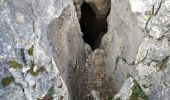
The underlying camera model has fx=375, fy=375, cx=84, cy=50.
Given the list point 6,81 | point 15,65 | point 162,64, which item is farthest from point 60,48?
point 162,64

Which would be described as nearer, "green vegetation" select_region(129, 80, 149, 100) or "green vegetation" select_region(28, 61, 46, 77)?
"green vegetation" select_region(28, 61, 46, 77)

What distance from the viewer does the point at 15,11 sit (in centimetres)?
1268

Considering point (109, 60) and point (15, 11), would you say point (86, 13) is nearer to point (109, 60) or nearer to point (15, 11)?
point (109, 60)

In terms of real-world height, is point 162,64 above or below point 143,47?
below

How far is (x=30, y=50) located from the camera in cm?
1278

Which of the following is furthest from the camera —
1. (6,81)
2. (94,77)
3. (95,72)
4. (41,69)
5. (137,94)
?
(95,72)

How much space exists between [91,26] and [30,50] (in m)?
7.62

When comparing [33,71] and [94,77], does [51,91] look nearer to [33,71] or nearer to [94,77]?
[33,71]

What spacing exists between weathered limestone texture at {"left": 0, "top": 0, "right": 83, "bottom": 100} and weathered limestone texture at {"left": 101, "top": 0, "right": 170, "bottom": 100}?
248 cm

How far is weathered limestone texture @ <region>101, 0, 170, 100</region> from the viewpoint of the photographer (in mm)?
12776

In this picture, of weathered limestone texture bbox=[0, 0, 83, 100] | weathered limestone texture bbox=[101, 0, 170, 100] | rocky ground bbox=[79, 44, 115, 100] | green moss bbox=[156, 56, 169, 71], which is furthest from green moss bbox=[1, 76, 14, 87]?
green moss bbox=[156, 56, 169, 71]

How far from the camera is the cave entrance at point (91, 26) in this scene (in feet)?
64.2

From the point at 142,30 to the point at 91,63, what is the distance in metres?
4.78

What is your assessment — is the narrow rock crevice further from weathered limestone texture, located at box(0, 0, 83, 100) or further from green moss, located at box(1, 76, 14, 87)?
green moss, located at box(1, 76, 14, 87)
